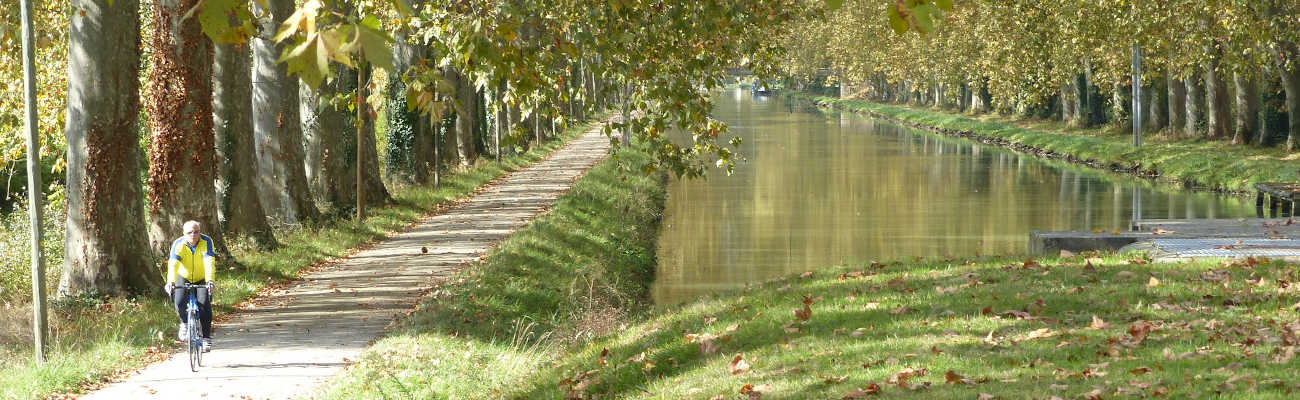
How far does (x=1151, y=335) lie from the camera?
1011 cm

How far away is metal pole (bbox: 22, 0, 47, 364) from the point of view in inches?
438

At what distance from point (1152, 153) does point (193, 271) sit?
3464cm

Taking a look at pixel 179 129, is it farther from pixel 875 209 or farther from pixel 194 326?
pixel 875 209

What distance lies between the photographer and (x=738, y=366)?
10.8 m

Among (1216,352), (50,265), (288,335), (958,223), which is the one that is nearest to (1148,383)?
(1216,352)

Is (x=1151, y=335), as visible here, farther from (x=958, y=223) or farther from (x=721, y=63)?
(x=958, y=223)

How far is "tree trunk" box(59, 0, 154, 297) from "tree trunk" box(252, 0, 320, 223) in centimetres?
648

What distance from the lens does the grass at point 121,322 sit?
11.5 meters

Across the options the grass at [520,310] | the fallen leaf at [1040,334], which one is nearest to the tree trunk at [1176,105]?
the grass at [520,310]

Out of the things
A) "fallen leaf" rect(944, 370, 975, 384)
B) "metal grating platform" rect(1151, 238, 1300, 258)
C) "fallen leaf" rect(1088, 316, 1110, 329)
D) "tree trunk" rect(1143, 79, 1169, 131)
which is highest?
"tree trunk" rect(1143, 79, 1169, 131)

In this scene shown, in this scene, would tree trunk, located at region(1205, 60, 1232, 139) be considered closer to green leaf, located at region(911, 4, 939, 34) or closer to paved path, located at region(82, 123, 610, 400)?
paved path, located at region(82, 123, 610, 400)

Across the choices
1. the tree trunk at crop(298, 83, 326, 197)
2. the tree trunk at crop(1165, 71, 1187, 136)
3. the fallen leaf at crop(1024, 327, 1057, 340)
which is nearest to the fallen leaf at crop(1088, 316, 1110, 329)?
the fallen leaf at crop(1024, 327, 1057, 340)

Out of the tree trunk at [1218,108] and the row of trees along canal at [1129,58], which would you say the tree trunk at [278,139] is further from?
the tree trunk at [1218,108]

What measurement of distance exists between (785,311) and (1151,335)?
4130 millimetres
